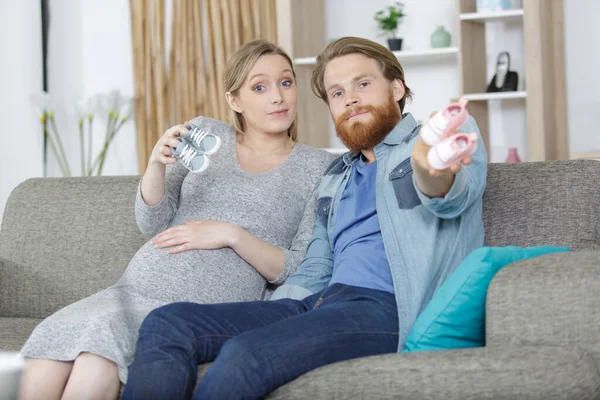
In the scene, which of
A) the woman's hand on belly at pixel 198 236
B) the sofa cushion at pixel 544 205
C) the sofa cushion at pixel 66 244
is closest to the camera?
the sofa cushion at pixel 544 205

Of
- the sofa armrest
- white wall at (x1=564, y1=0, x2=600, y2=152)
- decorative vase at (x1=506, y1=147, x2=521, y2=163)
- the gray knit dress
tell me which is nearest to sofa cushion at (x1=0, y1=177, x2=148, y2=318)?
the gray knit dress

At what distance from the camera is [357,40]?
2289 mm

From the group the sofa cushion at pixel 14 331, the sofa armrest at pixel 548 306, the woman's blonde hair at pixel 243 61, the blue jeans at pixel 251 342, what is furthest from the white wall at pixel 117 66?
the sofa armrest at pixel 548 306

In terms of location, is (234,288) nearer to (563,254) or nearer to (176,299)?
(176,299)

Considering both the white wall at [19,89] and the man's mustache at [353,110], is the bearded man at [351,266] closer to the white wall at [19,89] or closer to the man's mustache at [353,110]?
the man's mustache at [353,110]

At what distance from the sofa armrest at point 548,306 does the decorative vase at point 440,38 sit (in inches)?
110

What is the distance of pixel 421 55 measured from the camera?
423cm

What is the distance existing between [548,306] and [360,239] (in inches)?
23.1

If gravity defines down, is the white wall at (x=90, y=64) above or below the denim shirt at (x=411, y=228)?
above

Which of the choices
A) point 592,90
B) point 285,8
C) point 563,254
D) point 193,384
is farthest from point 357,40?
point 592,90

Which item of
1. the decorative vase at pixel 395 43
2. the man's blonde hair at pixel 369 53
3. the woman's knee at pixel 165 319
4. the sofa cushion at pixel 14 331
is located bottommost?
the sofa cushion at pixel 14 331

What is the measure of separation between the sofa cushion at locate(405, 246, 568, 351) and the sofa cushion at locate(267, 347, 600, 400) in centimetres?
15

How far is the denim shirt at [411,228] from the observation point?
1.86 m

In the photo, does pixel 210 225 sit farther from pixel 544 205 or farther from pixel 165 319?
pixel 544 205
